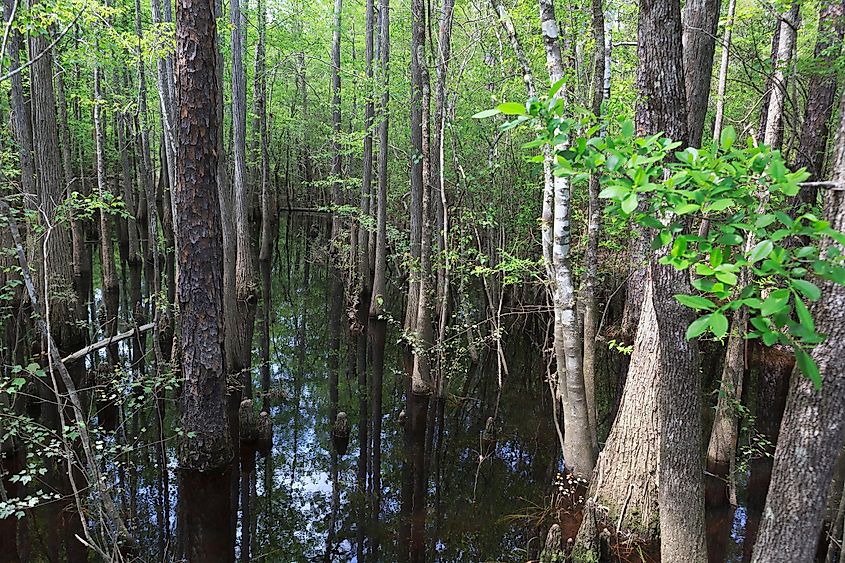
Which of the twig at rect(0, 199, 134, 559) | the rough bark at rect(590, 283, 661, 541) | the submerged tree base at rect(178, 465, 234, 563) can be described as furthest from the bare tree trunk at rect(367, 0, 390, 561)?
the twig at rect(0, 199, 134, 559)

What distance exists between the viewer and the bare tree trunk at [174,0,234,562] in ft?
15.9

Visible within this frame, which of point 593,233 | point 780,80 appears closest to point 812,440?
point 593,233

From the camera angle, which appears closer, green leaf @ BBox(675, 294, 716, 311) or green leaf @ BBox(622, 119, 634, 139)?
green leaf @ BBox(675, 294, 716, 311)

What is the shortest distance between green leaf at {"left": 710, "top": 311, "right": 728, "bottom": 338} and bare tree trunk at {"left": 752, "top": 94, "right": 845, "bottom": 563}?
883 millimetres

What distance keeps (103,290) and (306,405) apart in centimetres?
665

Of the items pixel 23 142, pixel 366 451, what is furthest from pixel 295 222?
pixel 366 451

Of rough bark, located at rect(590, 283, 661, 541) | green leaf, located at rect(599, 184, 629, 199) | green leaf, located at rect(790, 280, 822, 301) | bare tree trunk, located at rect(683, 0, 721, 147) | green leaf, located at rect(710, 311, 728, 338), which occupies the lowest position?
rough bark, located at rect(590, 283, 661, 541)

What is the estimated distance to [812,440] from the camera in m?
1.91

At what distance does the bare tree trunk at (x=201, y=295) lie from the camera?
4844 mm

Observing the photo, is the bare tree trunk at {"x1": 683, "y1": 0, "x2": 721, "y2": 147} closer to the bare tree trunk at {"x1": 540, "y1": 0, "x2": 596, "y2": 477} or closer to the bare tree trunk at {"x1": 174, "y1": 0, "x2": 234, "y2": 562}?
the bare tree trunk at {"x1": 540, "y1": 0, "x2": 596, "y2": 477}

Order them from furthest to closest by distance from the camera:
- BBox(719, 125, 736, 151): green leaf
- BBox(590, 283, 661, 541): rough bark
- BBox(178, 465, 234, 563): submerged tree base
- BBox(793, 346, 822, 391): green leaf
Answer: BBox(178, 465, 234, 563): submerged tree base, BBox(590, 283, 661, 541): rough bark, BBox(719, 125, 736, 151): green leaf, BBox(793, 346, 822, 391): green leaf

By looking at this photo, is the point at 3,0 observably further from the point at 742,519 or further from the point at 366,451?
the point at 742,519

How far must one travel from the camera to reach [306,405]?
309 inches

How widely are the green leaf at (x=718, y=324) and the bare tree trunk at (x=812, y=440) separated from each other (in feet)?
2.90
